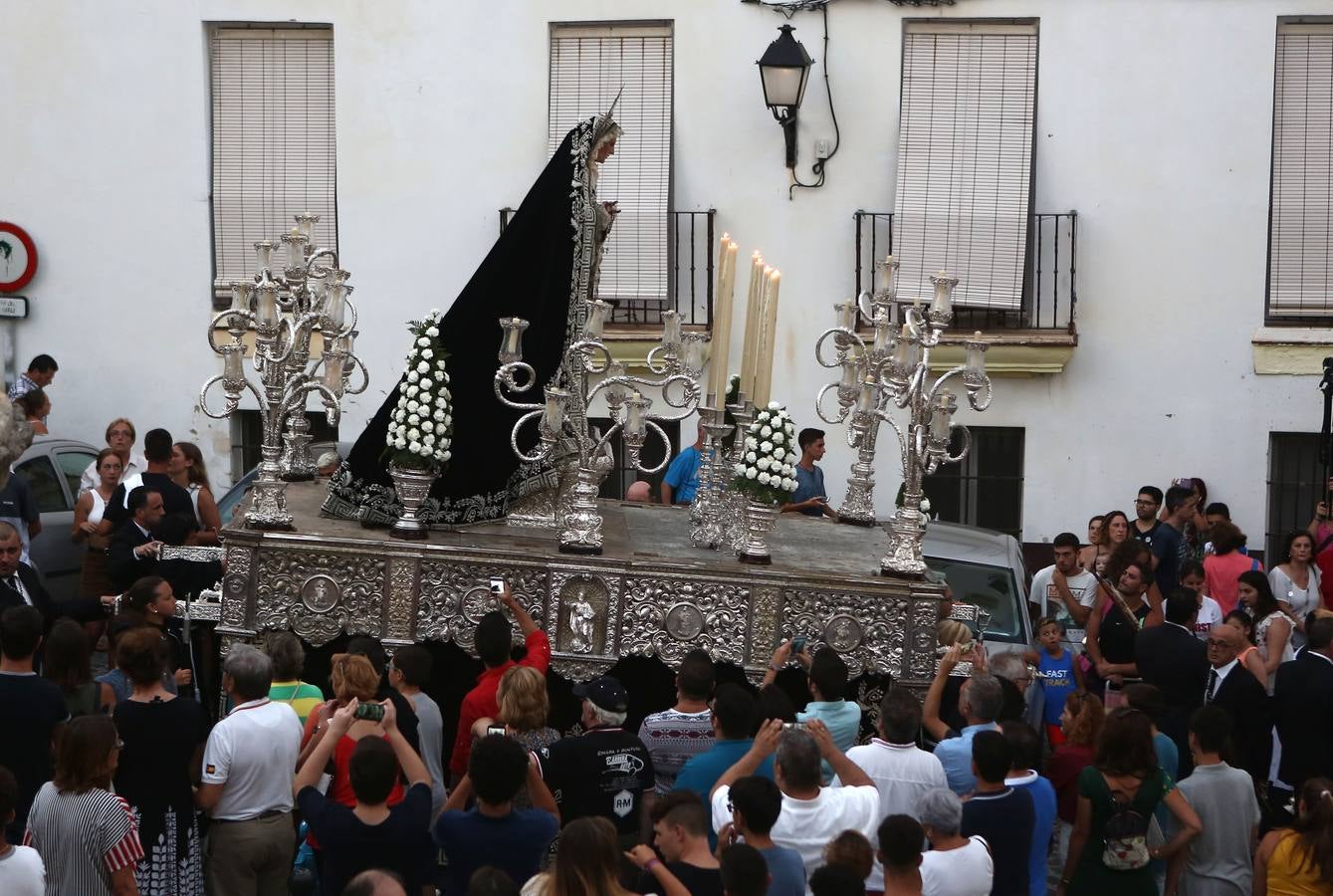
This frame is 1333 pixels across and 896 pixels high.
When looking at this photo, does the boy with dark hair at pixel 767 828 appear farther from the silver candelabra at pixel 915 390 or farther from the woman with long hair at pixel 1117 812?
the silver candelabra at pixel 915 390

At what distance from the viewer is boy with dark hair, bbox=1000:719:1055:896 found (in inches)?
287

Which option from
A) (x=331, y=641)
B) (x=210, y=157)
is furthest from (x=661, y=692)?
(x=210, y=157)

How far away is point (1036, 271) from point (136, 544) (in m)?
8.24

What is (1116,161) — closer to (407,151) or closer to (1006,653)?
(407,151)

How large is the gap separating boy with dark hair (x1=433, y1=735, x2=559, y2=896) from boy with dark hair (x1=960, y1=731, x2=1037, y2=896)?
1.62m

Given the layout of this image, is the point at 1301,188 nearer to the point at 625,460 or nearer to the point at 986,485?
the point at 986,485

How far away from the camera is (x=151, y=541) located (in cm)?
1070

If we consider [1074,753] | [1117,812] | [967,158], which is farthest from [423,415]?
[967,158]

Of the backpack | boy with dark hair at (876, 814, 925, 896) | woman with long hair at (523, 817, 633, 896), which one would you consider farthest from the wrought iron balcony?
woman with long hair at (523, 817, 633, 896)

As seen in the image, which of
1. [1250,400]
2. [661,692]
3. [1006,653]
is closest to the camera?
[1006,653]

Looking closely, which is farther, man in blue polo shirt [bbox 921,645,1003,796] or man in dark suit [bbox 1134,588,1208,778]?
man in dark suit [bbox 1134,588,1208,778]

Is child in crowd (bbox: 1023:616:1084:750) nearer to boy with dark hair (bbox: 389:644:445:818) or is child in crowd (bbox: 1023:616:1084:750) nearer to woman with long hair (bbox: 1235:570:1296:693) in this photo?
woman with long hair (bbox: 1235:570:1296:693)

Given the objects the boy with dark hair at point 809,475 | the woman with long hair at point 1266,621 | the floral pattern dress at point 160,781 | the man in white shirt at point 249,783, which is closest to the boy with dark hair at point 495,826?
the man in white shirt at point 249,783

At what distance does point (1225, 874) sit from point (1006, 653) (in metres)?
1.60
